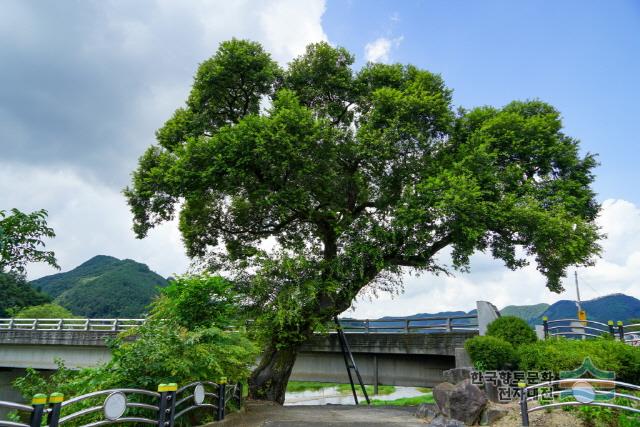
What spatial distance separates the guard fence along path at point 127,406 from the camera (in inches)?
213

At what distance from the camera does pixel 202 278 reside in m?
10.4

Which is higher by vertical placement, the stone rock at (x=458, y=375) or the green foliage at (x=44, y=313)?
the green foliage at (x=44, y=313)

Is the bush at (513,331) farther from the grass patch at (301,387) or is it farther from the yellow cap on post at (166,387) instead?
the grass patch at (301,387)

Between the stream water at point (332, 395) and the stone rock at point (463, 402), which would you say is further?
the stream water at point (332, 395)

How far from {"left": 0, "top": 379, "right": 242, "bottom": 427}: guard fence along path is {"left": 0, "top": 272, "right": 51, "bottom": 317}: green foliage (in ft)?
184

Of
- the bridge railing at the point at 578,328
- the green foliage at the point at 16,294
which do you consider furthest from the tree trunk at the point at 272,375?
the green foliage at the point at 16,294

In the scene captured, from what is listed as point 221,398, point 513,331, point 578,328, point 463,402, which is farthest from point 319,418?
point 578,328

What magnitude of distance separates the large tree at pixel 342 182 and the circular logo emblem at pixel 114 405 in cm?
715

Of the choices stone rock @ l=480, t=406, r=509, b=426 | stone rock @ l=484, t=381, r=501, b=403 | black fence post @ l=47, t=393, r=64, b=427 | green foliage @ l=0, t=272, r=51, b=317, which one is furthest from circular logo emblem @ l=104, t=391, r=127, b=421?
green foliage @ l=0, t=272, r=51, b=317

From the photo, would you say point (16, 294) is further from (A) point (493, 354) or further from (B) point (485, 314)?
(A) point (493, 354)

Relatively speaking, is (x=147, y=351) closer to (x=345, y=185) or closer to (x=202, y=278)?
(x=202, y=278)

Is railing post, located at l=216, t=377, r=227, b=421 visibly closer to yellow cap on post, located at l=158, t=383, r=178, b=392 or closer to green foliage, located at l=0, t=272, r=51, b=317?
yellow cap on post, located at l=158, t=383, r=178, b=392

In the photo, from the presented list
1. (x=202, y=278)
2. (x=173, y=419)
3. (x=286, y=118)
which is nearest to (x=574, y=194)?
(x=286, y=118)

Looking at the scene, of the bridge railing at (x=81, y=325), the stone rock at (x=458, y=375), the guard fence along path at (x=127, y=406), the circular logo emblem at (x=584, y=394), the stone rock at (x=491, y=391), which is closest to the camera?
the guard fence along path at (x=127, y=406)
